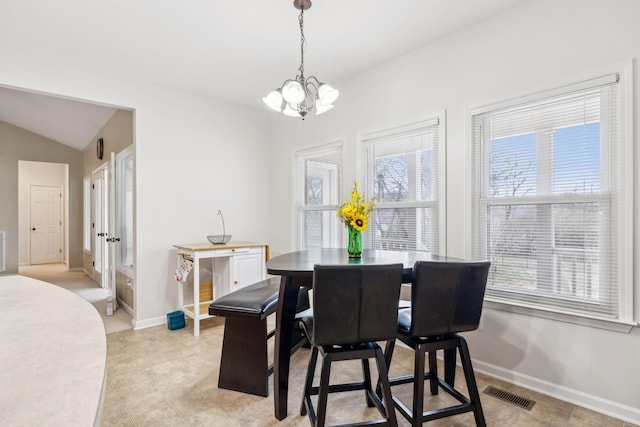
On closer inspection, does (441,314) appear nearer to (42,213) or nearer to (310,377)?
(310,377)

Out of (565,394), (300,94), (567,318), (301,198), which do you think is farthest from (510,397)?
(301,198)

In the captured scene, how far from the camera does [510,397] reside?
222cm

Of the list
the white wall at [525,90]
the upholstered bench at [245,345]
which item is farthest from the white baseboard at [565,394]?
the upholstered bench at [245,345]

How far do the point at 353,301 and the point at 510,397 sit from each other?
1.51 meters

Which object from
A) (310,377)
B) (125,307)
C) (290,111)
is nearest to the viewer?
(310,377)

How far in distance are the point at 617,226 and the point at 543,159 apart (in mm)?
597

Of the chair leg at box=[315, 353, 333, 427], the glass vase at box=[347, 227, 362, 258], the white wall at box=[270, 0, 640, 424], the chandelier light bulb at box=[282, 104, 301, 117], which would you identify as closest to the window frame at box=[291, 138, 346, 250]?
the white wall at box=[270, 0, 640, 424]

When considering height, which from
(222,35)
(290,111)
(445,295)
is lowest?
(445,295)

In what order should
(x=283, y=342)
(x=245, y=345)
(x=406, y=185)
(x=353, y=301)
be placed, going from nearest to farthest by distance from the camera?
(x=353, y=301)
(x=283, y=342)
(x=245, y=345)
(x=406, y=185)

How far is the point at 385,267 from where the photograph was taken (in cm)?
162

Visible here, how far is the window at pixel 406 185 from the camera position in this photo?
2.90 metres

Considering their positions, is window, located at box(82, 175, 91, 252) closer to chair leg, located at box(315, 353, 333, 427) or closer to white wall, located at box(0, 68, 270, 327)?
white wall, located at box(0, 68, 270, 327)

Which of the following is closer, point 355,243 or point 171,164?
point 355,243

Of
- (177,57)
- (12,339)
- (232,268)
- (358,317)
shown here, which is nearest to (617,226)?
(358,317)
